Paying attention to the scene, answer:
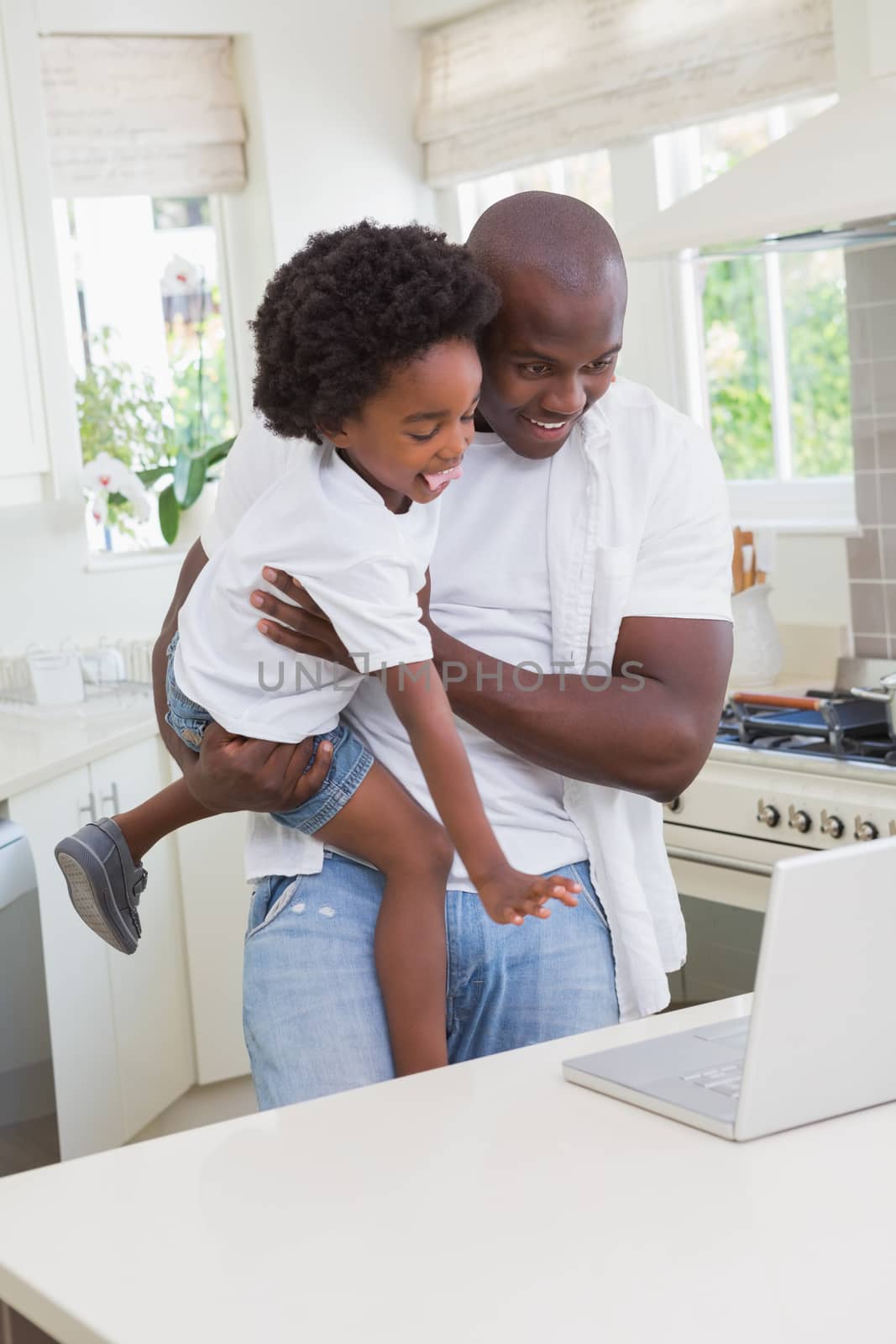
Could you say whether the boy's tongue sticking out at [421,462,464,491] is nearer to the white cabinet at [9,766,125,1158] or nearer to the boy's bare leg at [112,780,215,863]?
the boy's bare leg at [112,780,215,863]

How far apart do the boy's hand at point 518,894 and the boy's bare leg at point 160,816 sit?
489mm

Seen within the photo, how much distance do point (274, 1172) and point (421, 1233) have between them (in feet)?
0.45

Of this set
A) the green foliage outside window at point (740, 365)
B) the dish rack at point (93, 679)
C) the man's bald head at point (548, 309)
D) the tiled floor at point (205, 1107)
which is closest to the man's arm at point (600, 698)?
the man's bald head at point (548, 309)

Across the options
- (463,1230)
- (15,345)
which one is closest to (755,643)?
(15,345)

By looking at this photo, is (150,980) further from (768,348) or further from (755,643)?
(768,348)

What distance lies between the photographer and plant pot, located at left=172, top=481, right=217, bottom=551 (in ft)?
12.5

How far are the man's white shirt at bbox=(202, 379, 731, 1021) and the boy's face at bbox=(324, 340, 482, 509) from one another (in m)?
0.09

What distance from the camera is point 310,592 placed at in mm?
1314

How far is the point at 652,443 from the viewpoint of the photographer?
4.58ft

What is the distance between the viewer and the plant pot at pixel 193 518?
12.5 feet

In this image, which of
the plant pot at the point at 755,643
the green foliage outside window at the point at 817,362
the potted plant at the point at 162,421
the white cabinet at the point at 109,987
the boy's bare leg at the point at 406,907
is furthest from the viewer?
the potted plant at the point at 162,421

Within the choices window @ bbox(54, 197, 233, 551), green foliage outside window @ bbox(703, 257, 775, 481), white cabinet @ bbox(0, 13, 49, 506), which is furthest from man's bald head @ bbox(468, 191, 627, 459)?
window @ bbox(54, 197, 233, 551)

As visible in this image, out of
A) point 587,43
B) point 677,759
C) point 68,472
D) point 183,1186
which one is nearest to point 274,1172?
point 183,1186

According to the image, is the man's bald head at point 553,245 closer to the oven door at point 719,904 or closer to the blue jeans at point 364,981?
the blue jeans at point 364,981
